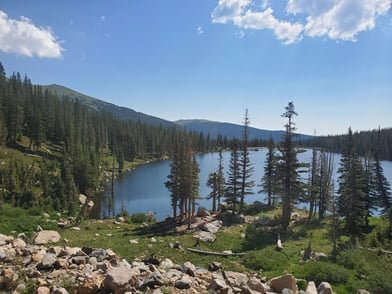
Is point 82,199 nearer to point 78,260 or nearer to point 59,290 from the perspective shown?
point 78,260

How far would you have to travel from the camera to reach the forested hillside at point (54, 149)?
4919 centimetres

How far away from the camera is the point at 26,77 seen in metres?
154

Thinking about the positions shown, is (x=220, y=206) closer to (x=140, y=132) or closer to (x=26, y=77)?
(x=140, y=132)

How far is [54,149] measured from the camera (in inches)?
3666

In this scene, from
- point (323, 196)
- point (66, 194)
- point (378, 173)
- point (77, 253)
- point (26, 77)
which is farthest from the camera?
point (26, 77)

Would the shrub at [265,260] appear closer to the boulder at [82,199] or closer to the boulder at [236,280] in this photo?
the boulder at [236,280]

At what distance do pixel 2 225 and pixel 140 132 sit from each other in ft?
377

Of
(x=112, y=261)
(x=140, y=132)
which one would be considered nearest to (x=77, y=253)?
(x=112, y=261)

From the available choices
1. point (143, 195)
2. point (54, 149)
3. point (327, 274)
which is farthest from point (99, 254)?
point (54, 149)

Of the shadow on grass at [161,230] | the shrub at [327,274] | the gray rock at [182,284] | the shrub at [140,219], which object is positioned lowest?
the shrub at [140,219]

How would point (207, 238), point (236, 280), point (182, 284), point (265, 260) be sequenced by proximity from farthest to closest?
point (207, 238) < point (265, 260) < point (236, 280) < point (182, 284)

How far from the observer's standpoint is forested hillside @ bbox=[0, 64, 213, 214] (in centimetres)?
4919

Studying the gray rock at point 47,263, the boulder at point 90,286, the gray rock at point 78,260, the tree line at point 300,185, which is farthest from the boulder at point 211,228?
the boulder at point 90,286

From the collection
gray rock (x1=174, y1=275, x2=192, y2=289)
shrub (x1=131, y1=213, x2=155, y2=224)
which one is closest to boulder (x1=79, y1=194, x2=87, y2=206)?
shrub (x1=131, y1=213, x2=155, y2=224)
